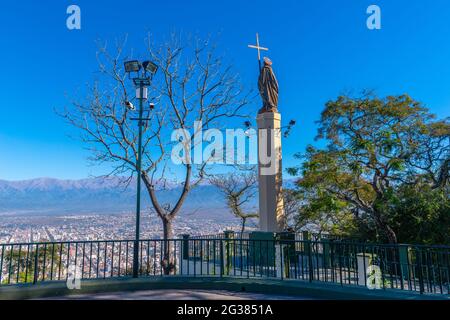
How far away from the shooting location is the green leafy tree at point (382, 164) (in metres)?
10.6

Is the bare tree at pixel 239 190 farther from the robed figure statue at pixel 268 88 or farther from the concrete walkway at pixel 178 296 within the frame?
the concrete walkway at pixel 178 296

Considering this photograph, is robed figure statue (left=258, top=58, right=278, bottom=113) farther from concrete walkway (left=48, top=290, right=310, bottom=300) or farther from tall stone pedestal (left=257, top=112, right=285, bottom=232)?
concrete walkway (left=48, top=290, right=310, bottom=300)

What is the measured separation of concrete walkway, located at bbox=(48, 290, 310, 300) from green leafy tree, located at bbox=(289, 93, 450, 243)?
228 inches

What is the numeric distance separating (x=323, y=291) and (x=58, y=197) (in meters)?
74.5

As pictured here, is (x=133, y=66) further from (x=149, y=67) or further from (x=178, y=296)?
(x=178, y=296)

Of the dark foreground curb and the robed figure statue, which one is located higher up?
the robed figure statue

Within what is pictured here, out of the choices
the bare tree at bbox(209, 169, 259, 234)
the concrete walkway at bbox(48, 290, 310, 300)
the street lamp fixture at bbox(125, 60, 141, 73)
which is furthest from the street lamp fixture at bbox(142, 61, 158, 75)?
the bare tree at bbox(209, 169, 259, 234)

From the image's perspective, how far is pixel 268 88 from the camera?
471 inches

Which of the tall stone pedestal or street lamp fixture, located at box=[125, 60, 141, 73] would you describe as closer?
street lamp fixture, located at box=[125, 60, 141, 73]

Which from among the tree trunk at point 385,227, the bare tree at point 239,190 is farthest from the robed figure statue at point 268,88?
the bare tree at point 239,190

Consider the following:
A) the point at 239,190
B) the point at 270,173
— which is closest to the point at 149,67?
the point at 270,173

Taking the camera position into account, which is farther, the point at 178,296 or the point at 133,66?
the point at 133,66

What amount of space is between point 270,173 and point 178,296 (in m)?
6.47

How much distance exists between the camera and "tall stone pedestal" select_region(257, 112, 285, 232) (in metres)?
10.8
